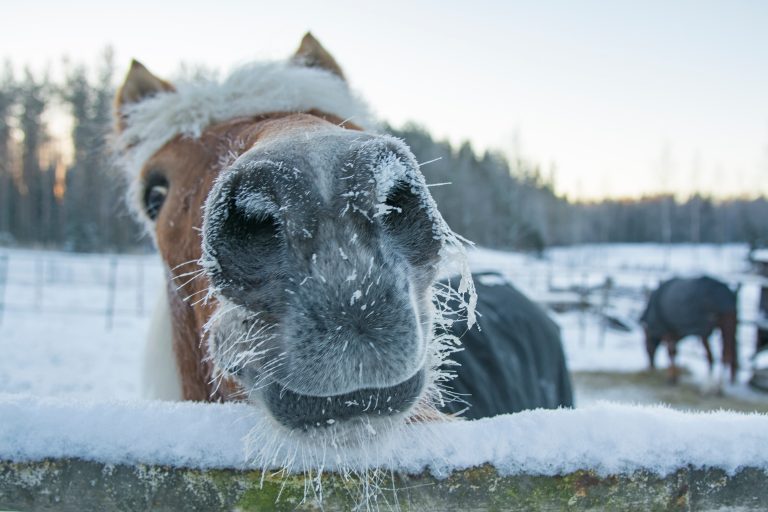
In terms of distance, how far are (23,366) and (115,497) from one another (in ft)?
31.0

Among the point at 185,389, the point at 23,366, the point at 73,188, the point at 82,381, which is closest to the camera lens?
the point at 185,389

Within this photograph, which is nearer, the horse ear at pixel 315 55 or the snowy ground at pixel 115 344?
the horse ear at pixel 315 55

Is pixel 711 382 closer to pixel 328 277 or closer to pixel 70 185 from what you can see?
pixel 328 277

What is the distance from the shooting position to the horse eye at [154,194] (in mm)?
1951

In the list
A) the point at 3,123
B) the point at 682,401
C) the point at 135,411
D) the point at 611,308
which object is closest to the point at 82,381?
the point at 135,411

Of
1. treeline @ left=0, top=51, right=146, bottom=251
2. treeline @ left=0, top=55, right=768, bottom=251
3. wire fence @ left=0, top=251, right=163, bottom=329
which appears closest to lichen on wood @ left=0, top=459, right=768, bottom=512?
wire fence @ left=0, top=251, right=163, bottom=329

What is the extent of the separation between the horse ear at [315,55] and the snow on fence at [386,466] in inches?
84.0

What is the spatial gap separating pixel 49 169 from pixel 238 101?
152 ft

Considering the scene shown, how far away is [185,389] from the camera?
1957 mm

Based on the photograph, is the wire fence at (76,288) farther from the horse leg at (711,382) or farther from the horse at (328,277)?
the horse leg at (711,382)

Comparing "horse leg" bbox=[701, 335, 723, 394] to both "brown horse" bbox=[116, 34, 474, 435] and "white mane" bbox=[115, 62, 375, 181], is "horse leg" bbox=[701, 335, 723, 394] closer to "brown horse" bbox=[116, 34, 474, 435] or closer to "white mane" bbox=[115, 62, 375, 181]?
"white mane" bbox=[115, 62, 375, 181]

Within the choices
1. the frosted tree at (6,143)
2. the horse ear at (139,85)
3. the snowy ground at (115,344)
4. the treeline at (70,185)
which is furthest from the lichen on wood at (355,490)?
the frosted tree at (6,143)

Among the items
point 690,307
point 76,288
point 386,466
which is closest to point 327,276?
point 386,466

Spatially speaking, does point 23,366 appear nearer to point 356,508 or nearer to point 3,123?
point 356,508
